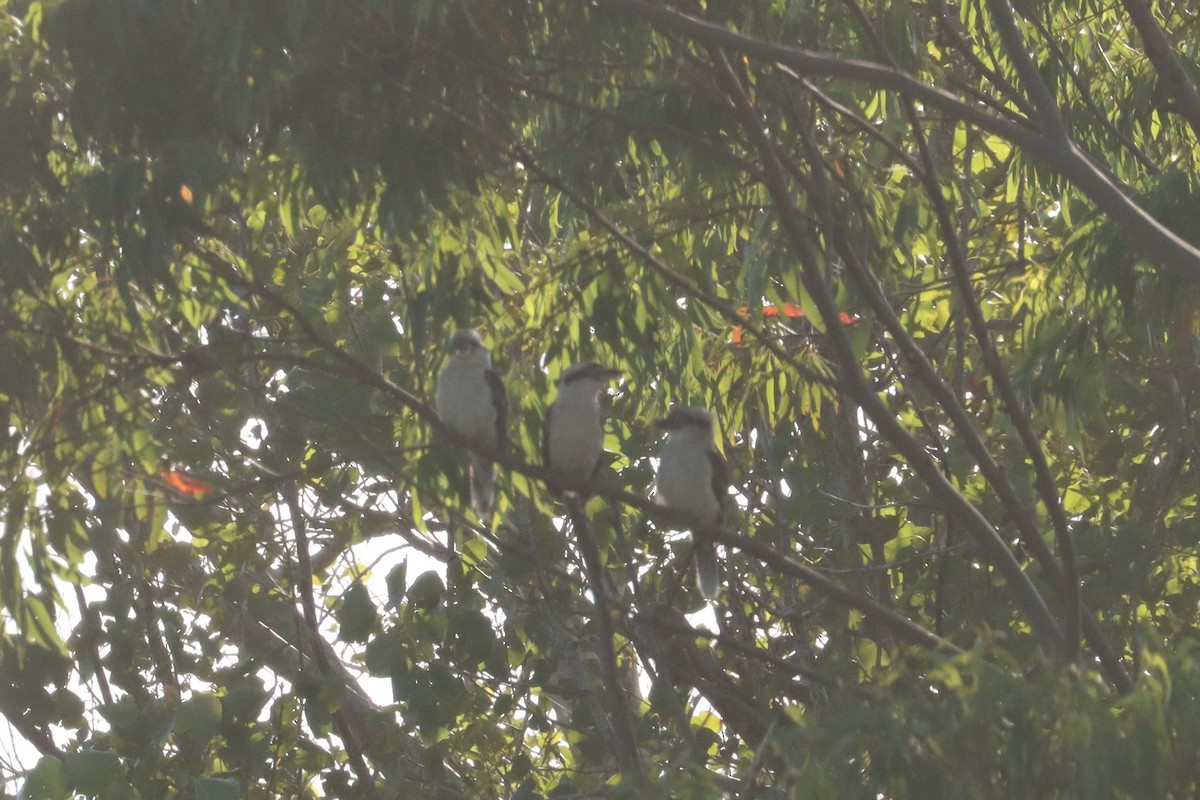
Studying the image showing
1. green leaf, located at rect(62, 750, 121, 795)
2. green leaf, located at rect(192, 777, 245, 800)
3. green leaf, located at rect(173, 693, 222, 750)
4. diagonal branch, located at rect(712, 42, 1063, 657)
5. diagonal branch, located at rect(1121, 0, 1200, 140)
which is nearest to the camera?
diagonal branch, located at rect(712, 42, 1063, 657)

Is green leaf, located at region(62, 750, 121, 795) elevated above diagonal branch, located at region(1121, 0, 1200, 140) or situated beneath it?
situated beneath

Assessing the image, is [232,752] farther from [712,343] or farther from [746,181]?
[746,181]

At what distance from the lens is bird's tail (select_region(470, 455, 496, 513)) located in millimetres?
6594

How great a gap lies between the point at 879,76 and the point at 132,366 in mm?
2603

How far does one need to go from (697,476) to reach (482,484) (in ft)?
3.38

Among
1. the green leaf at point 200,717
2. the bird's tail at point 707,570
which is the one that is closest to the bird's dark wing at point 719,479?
the bird's tail at point 707,570

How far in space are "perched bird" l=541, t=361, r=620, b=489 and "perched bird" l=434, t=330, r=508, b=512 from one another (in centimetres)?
24

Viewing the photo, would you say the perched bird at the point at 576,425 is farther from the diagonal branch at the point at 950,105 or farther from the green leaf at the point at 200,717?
the diagonal branch at the point at 950,105

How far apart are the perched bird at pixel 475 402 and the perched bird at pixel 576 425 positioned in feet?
0.80

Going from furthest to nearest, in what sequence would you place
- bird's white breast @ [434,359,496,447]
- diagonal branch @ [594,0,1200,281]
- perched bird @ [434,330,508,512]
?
bird's white breast @ [434,359,496,447]
perched bird @ [434,330,508,512]
diagonal branch @ [594,0,1200,281]

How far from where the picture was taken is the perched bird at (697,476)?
274 inches

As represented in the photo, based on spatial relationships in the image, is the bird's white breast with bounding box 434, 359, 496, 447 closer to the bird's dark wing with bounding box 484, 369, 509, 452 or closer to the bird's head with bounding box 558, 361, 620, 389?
the bird's dark wing with bounding box 484, 369, 509, 452

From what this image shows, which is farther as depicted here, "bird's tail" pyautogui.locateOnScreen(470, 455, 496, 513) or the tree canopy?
"bird's tail" pyautogui.locateOnScreen(470, 455, 496, 513)

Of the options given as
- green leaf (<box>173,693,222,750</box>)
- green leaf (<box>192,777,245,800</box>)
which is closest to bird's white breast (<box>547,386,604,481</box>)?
green leaf (<box>173,693,222,750</box>)
